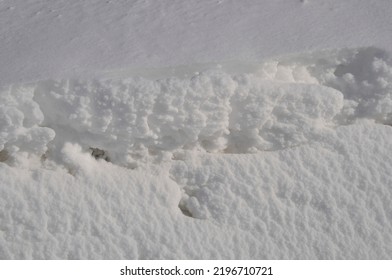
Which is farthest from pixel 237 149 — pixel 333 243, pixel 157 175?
pixel 333 243

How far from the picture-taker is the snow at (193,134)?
1.69 m

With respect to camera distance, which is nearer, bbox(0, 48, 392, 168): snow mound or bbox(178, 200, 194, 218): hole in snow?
bbox(0, 48, 392, 168): snow mound

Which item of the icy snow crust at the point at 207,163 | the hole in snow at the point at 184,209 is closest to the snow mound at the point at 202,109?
the icy snow crust at the point at 207,163

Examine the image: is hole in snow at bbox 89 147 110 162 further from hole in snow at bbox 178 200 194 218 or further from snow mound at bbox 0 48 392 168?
hole in snow at bbox 178 200 194 218

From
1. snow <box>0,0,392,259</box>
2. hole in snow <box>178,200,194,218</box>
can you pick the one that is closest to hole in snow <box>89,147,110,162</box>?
snow <box>0,0,392,259</box>

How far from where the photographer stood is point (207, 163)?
1800mm

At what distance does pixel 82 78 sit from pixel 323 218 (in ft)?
2.38

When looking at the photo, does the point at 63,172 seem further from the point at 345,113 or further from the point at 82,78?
the point at 345,113

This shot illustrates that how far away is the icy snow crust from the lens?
1.69 metres

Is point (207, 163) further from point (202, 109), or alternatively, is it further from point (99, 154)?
point (99, 154)

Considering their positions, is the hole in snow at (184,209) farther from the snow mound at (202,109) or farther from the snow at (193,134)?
the snow mound at (202,109)

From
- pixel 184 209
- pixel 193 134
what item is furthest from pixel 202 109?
pixel 184 209

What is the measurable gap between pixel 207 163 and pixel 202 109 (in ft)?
0.50

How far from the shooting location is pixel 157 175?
5.81 feet
